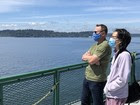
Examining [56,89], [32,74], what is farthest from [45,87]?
[32,74]

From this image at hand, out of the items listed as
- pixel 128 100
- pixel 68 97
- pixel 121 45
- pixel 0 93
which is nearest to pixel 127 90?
pixel 128 100

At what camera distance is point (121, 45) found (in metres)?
4.62

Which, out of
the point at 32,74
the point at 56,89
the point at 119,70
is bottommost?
the point at 56,89

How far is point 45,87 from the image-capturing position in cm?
641

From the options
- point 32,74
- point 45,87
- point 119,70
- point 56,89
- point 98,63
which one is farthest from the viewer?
point 56,89

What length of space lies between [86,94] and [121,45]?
1666 millimetres

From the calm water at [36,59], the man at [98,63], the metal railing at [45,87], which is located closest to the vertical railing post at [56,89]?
the metal railing at [45,87]

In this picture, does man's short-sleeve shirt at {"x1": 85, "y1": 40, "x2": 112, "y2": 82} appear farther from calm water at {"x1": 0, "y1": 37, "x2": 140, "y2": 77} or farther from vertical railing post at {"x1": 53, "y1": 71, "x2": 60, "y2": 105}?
calm water at {"x1": 0, "y1": 37, "x2": 140, "y2": 77}

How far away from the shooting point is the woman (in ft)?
14.9

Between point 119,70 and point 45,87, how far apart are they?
7.22 ft

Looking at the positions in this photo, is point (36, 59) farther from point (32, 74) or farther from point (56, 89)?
point (32, 74)

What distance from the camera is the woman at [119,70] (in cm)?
453

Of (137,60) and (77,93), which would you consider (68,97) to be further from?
(137,60)

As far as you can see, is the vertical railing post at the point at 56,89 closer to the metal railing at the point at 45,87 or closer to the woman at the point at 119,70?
the metal railing at the point at 45,87
